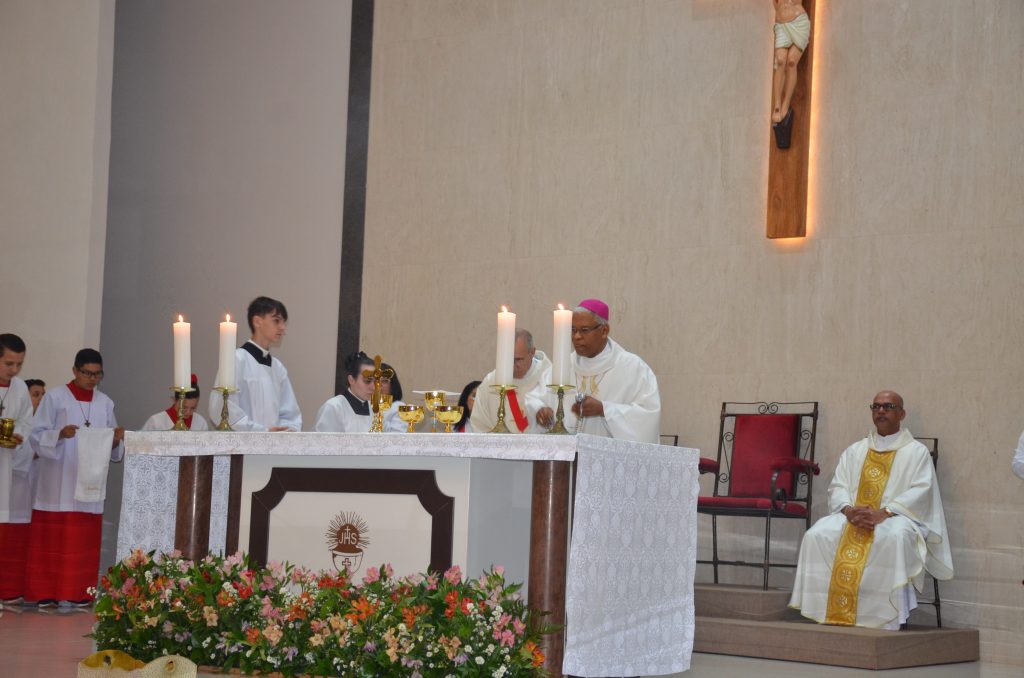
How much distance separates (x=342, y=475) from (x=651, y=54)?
4.74 metres

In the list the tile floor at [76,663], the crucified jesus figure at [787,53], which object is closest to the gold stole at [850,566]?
the tile floor at [76,663]

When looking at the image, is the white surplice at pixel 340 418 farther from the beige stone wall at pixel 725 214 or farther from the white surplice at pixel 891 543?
the white surplice at pixel 891 543

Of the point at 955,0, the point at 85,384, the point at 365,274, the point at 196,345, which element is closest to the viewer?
the point at 955,0

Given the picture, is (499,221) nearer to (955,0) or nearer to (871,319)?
(871,319)

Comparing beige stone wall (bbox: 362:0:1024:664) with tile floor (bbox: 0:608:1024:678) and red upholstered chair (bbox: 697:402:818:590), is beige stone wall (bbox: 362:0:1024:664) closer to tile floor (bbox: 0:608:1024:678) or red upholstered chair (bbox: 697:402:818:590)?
red upholstered chair (bbox: 697:402:818:590)

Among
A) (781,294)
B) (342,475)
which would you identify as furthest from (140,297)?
(342,475)

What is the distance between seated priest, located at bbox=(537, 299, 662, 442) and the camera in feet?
17.6

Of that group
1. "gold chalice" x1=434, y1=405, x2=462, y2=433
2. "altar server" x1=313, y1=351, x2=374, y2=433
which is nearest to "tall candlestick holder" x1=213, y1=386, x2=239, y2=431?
"gold chalice" x1=434, y1=405, x2=462, y2=433

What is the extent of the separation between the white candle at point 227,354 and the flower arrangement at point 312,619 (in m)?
0.67

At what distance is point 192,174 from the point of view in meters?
10.3

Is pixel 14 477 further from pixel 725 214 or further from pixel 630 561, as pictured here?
pixel 630 561

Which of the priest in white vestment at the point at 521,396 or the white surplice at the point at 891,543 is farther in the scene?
the white surplice at the point at 891,543

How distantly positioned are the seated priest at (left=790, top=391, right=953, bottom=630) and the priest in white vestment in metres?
1.88

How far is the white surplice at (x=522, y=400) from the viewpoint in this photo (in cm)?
541
